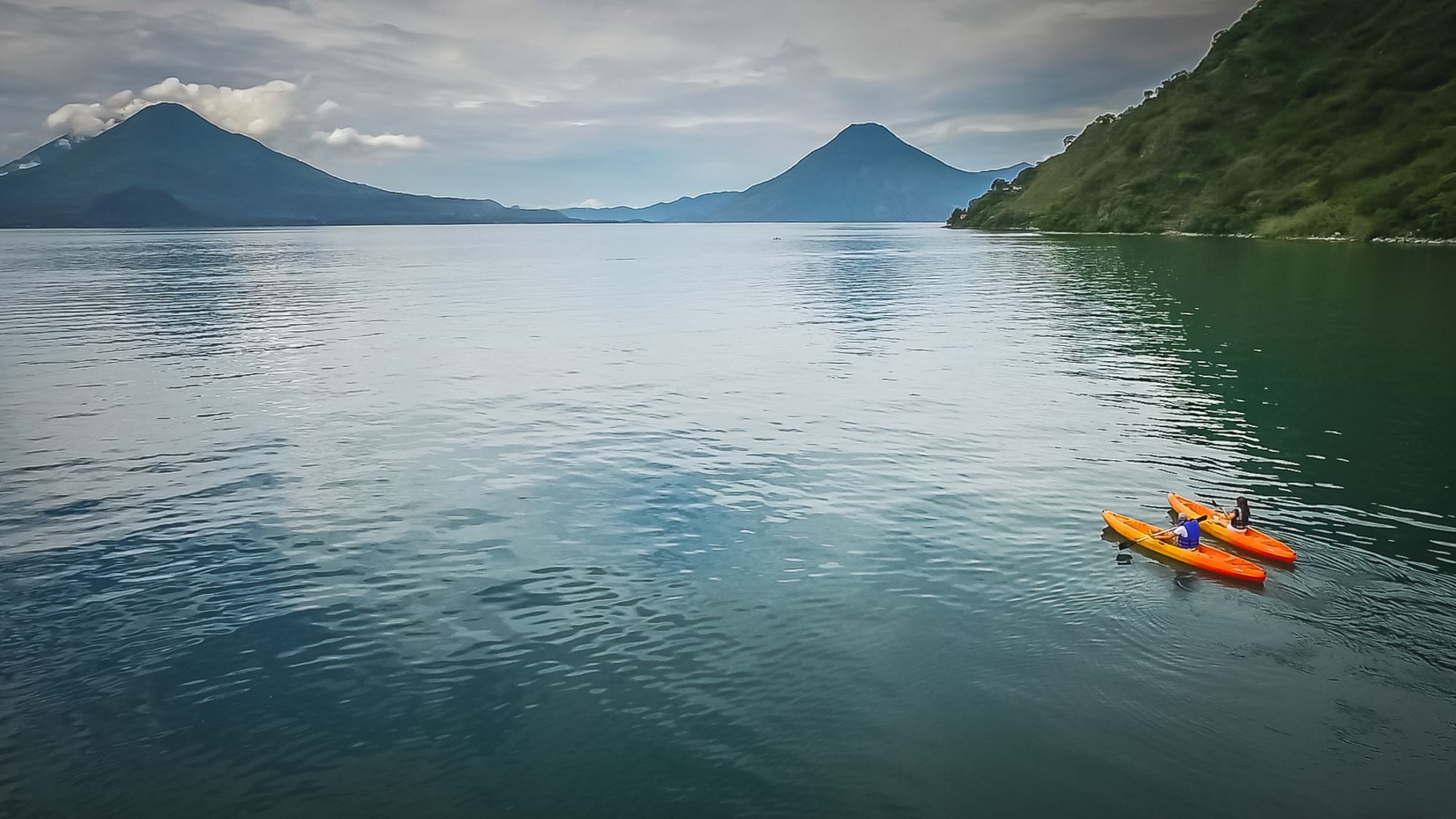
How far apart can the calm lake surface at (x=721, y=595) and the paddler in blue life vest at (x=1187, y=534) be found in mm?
1005

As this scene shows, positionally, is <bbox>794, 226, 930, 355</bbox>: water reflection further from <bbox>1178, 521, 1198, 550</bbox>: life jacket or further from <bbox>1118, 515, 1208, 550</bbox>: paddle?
<bbox>1178, 521, 1198, 550</bbox>: life jacket

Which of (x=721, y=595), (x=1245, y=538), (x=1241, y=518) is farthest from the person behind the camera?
(x=1241, y=518)

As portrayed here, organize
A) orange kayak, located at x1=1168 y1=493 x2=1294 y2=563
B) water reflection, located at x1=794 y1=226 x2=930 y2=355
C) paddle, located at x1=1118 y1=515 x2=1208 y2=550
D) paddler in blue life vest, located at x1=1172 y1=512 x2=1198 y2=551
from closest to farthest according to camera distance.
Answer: orange kayak, located at x1=1168 y1=493 x2=1294 y2=563
paddler in blue life vest, located at x1=1172 y1=512 x2=1198 y2=551
paddle, located at x1=1118 y1=515 x2=1208 y2=550
water reflection, located at x1=794 y1=226 x2=930 y2=355

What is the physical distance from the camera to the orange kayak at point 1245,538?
1192 inches

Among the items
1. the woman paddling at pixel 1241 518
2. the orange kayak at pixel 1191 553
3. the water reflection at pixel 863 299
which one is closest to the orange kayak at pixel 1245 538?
the woman paddling at pixel 1241 518

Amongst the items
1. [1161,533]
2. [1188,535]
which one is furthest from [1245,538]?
[1161,533]

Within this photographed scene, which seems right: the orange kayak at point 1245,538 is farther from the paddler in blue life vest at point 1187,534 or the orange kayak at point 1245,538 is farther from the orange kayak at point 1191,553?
the paddler in blue life vest at point 1187,534

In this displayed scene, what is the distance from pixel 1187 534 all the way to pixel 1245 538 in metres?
1.91

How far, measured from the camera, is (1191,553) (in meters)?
30.7

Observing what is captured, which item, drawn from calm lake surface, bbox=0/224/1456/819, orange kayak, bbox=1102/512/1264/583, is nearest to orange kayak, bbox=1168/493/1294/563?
orange kayak, bbox=1102/512/1264/583

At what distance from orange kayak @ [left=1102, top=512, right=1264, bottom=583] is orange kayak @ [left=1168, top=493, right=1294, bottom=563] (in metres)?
0.61

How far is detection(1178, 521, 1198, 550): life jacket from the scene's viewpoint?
30969mm

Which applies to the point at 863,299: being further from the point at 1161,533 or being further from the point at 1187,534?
the point at 1187,534

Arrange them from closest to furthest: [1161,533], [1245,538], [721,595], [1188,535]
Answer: [721,595]
[1245,538]
[1188,535]
[1161,533]
